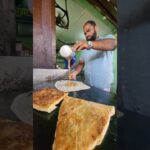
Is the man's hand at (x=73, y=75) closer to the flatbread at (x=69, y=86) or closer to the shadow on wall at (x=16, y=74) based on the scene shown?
the flatbread at (x=69, y=86)

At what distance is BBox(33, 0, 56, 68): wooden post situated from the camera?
1.30 metres

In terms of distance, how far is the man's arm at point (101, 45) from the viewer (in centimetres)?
124

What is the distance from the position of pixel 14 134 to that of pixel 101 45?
2.21ft

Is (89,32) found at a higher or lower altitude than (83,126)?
higher

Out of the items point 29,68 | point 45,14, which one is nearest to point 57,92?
point 29,68

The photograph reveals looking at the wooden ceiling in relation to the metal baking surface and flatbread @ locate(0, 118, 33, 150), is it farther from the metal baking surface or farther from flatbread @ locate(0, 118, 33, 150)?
flatbread @ locate(0, 118, 33, 150)

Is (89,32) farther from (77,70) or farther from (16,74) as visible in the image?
(16,74)

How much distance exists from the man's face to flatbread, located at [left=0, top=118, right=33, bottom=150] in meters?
0.59

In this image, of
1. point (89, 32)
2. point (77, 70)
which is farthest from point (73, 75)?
point (89, 32)

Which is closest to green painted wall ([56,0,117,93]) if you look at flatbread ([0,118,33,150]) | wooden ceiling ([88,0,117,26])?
wooden ceiling ([88,0,117,26])

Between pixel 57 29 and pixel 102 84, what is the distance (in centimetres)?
41

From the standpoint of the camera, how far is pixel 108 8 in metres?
1.29

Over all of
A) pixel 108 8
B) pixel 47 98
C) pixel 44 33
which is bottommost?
pixel 47 98

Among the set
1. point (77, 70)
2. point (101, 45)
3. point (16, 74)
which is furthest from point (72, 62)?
point (16, 74)
